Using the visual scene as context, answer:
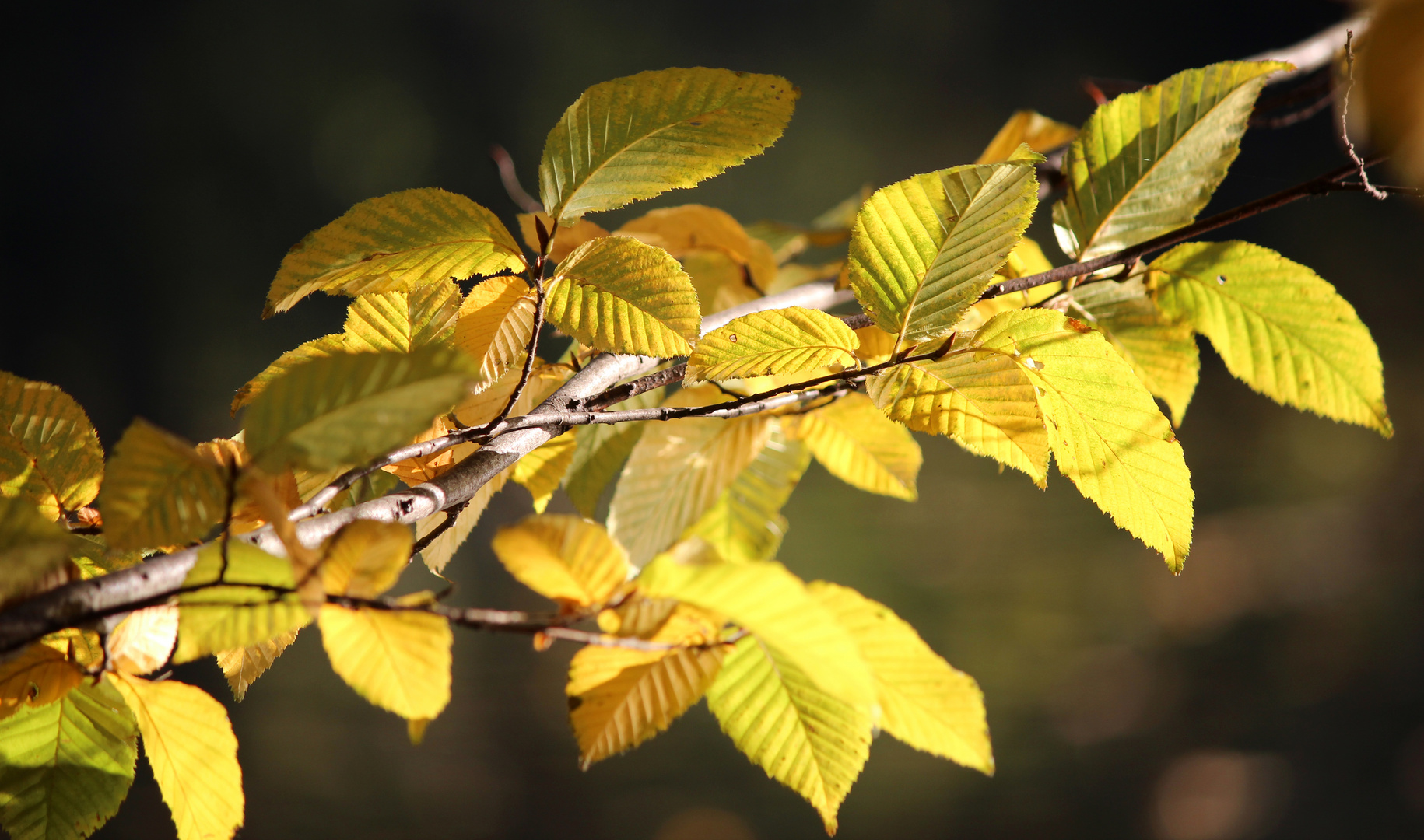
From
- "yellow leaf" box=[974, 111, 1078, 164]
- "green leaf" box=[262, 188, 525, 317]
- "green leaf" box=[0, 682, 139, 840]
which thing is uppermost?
"yellow leaf" box=[974, 111, 1078, 164]

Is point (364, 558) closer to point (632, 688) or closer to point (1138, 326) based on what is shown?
point (632, 688)

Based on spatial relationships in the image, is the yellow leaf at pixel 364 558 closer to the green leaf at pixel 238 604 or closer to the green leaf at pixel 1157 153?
the green leaf at pixel 238 604

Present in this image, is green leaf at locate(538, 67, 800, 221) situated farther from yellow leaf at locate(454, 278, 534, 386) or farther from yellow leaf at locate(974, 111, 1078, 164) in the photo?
yellow leaf at locate(974, 111, 1078, 164)

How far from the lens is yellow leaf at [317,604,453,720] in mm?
121

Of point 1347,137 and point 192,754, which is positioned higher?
point 1347,137

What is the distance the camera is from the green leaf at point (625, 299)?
16 centimetres

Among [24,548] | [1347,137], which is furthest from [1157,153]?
[24,548]

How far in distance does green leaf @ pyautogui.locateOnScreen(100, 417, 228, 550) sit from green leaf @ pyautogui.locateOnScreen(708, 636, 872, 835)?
0.34 feet

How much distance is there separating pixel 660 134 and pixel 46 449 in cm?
15

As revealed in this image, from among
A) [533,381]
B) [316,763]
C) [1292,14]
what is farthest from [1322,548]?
[316,763]

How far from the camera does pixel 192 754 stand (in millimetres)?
156

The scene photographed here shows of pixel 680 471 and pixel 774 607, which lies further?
pixel 680 471

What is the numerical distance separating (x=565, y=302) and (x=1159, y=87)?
16cm

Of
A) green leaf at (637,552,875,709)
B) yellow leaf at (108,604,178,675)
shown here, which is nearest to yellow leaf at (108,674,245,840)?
yellow leaf at (108,604,178,675)
